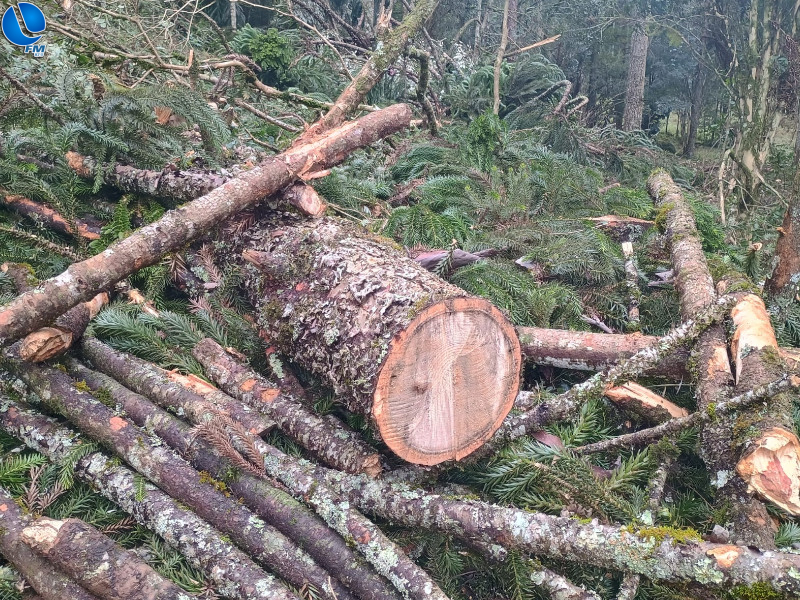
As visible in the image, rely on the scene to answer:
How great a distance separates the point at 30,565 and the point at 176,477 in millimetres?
560

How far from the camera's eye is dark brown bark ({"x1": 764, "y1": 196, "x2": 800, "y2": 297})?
3346mm

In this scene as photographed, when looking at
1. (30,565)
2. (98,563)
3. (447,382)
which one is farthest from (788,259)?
(30,565)

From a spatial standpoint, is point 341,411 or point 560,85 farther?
point 560,85

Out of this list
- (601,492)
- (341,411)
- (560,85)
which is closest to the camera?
(601,492)

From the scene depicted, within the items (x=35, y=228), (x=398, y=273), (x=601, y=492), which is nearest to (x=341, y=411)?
(x=398, y=273)

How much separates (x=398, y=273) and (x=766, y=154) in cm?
654

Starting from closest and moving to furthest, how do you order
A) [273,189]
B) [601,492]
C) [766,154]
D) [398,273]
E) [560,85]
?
[601,492]
[398,273]
[273,189]
[766,154]
[560,85]

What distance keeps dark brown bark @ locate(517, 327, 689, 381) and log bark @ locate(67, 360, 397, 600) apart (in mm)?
1459

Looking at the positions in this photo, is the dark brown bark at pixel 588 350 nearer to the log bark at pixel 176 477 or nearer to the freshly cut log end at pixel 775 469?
the freshly cut log end at pixel 775 469

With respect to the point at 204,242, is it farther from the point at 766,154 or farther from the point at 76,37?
the point at 766,154

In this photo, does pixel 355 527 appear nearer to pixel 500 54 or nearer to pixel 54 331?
pixel 54 331

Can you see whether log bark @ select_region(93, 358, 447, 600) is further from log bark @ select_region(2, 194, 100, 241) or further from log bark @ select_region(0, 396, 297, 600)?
log bark @ select_region(2, 194, 100, 241)

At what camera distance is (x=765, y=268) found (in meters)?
3.76

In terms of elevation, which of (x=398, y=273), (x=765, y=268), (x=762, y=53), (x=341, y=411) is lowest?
(x=341, y=411)
